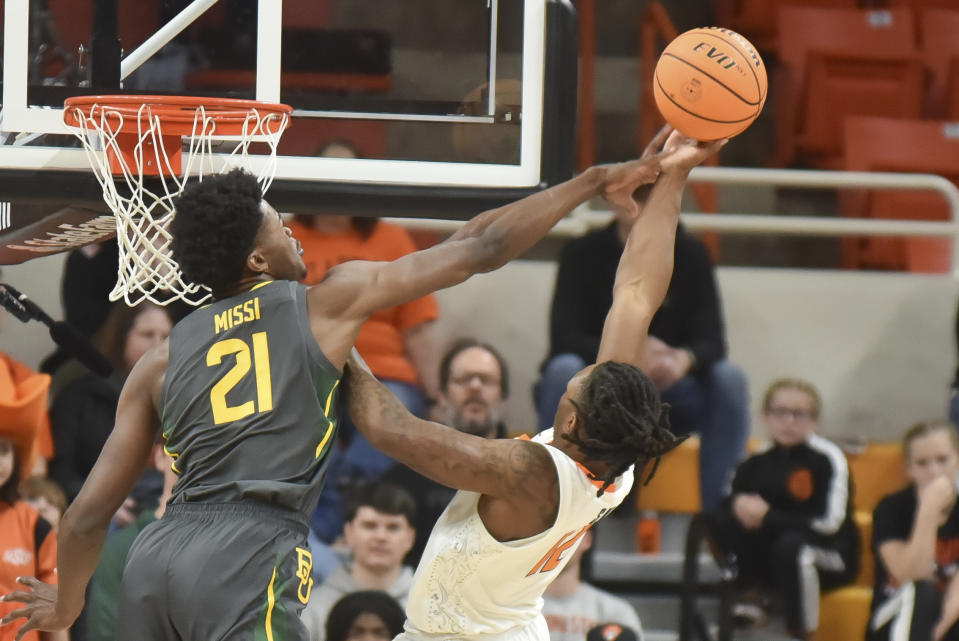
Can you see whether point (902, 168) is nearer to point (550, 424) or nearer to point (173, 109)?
point (550, 424)

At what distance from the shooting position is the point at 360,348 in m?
6.41

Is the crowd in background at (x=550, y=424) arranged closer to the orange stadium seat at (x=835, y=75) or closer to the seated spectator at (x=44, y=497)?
the seated spectator at (x=44, y=497)

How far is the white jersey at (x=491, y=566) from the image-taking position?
11.8ft

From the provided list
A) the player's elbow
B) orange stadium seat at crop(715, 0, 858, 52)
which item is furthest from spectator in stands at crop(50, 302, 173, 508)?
orange stadium seat at crop(715, 0, 858, 52)

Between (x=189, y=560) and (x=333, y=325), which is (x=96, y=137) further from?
(x=189, y=560)

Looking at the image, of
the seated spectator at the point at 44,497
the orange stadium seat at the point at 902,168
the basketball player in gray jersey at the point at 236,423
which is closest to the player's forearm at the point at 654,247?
the basketball player in gray jersey at the point at 236,423

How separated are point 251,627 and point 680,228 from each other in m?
3.71

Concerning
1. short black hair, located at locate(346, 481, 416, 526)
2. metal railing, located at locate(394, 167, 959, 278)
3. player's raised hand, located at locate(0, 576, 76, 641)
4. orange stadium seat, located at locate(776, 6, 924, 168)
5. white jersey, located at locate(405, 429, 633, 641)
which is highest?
orange stadium seat, located at locate(776, 6, 924, 168)

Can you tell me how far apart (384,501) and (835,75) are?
447 cm

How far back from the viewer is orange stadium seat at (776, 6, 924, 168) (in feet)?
28.5

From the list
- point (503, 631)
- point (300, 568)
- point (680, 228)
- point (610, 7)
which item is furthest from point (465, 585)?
point (610, 7)

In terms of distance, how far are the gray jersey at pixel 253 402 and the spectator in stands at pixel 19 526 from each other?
80.8 inches

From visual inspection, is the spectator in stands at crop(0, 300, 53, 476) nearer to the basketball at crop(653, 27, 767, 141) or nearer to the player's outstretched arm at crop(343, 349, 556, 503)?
the player's outstretched arm at crop(343, 349, 556, 503)

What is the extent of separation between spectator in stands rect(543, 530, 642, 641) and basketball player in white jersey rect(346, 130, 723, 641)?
2000 millimetres
